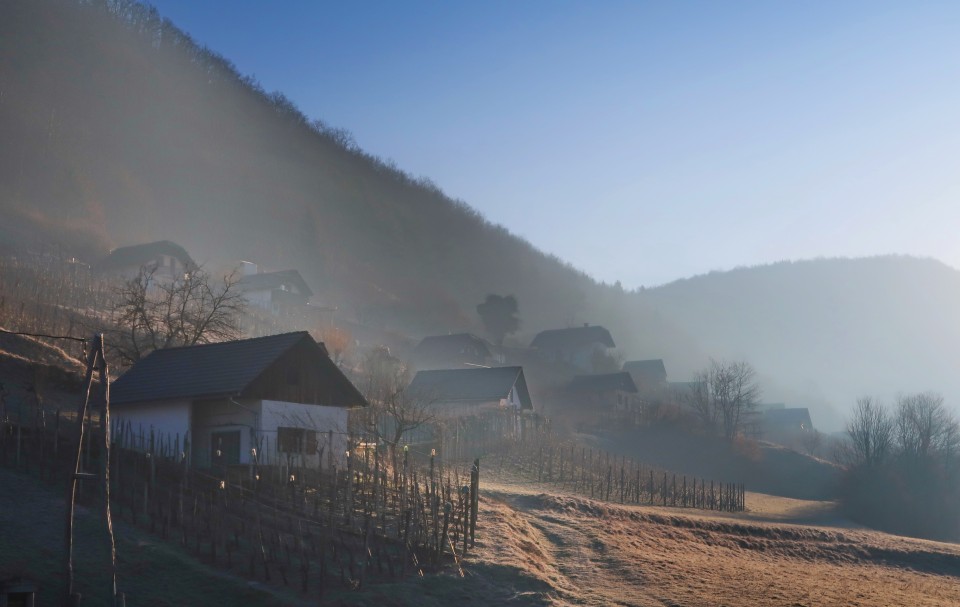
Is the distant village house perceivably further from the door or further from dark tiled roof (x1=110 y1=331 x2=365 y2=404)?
the door

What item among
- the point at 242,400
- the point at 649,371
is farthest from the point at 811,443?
the point at 242,400

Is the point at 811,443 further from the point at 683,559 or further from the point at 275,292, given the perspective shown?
the point at 683,559

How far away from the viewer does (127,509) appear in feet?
84.2

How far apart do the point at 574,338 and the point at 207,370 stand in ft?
308

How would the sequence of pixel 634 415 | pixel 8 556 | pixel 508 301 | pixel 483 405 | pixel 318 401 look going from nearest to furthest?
pixel 8 556 → pixel 318 401 → pixel 483 405 → pixel 634 415 → pixel 508 301

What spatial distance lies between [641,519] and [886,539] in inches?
625

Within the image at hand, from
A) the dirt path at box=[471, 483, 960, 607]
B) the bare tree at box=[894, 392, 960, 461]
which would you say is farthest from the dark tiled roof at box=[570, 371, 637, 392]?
the dirt path at box=[471, 483, 960, 607]

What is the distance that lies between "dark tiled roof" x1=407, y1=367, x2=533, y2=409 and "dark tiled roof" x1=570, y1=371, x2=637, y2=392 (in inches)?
885

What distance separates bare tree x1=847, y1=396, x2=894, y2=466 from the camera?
75375 mm

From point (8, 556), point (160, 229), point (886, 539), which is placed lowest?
point (886, 539)

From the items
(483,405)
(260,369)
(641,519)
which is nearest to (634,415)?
(483,405)

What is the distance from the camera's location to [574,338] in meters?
127

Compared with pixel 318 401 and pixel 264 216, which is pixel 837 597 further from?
pixel 264 216

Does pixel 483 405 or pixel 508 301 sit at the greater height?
pixel 508 301
